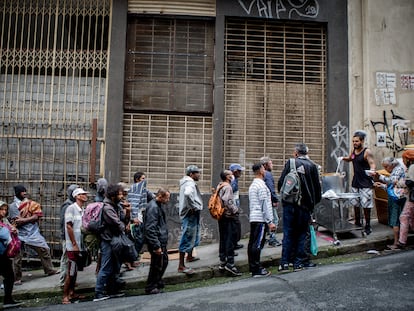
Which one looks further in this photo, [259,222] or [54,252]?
[54,252]

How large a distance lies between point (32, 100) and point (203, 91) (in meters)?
3.71

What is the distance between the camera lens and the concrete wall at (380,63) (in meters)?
10.4

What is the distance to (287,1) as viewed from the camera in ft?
35.3

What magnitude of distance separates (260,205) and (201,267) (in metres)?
1.57

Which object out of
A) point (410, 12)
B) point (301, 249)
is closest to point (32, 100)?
point (301, 249)

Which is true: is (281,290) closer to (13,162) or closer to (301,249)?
(301,249)

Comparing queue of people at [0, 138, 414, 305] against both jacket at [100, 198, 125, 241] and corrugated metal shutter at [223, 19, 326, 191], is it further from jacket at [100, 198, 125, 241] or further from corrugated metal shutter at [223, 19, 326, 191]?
corrugated metal shutter at [223, 19, 326, 191]

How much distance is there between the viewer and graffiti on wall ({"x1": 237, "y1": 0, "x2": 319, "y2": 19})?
10664 millimetres

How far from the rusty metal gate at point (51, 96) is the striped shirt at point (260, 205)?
13.1ft

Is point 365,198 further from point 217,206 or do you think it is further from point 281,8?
point 281,8

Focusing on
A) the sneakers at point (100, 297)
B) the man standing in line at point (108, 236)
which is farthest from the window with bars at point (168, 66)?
the sneakers at point (100, 297)

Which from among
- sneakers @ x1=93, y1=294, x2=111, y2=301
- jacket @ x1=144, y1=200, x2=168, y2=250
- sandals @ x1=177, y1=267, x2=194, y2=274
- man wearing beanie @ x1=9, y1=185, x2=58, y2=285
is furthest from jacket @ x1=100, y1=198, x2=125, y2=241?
man wearing beanie @ x1=9, y1=185, x2=58, y2=285

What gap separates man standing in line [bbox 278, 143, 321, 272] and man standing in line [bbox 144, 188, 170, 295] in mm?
1837

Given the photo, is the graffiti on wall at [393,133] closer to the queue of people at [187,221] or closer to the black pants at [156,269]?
the queue of people at [187,221]
